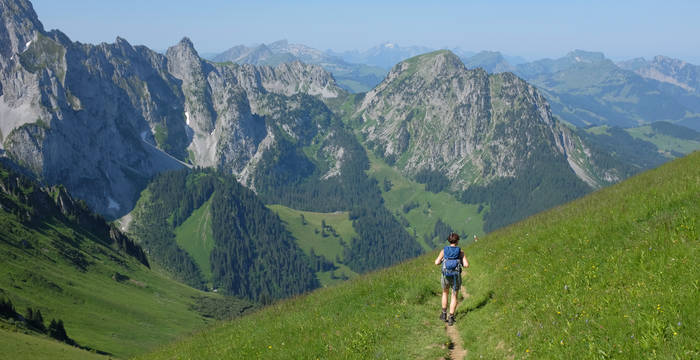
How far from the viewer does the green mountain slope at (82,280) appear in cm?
9631

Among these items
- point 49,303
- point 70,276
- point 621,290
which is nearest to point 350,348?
point 621,290

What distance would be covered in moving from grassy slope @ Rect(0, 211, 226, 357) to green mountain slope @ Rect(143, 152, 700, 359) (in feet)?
266

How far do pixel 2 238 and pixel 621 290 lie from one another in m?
158

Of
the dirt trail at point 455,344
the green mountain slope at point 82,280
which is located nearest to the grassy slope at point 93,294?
the green mountain slope at point 82,280

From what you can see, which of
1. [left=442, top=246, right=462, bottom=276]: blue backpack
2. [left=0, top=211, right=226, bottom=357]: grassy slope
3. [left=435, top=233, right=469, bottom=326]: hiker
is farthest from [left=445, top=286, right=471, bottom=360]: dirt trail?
[left=0, top=211, right=226, bottom=357]: grassy slope

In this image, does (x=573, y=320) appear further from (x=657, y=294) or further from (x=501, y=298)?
(x=501, y=298)

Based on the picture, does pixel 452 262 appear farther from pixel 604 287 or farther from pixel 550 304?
pixel 604 287

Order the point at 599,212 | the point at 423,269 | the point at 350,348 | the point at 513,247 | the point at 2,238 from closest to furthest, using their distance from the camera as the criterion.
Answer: the point at 350,348 < the point at 599,212 < the point at 513,247 < the point at 423,269 < the point at 2,238

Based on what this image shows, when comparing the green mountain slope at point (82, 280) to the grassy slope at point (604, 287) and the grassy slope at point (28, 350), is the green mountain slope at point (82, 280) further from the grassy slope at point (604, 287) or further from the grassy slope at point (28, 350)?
the grassy slope at point (604, 287)

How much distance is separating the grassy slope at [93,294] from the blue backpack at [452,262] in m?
87.0

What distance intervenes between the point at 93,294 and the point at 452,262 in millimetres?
134153

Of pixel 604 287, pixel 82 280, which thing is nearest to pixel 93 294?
pixel 82 280

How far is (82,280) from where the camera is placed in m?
130

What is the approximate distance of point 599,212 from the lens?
21359 millimetres
